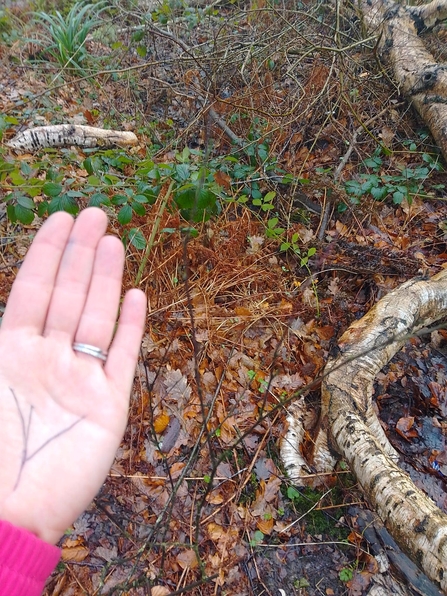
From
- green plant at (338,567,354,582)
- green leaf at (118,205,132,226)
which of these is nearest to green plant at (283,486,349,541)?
green plant at (338,567,354,582)

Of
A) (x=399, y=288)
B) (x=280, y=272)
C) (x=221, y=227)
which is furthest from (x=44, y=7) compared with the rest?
(x=399, y=288)

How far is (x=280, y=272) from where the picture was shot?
3.36 m

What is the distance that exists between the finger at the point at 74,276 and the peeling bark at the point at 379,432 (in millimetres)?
1109

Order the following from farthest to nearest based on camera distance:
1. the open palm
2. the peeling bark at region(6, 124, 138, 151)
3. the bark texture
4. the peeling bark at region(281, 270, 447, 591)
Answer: the bark texture, the peeling bark at region(6, 124, 138, 151), the peeling bark at region(281, 270, 447, 591), the open palm

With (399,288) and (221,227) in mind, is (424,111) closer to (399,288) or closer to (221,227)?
(399,288)

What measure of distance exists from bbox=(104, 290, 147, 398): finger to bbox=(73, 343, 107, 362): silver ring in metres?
0.04

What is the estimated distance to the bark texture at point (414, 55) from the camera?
4.49 meters

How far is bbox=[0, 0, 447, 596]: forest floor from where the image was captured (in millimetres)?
2150

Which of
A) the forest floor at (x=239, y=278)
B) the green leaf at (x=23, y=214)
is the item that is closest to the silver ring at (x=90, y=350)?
the forest floor at (x=239, y=278)

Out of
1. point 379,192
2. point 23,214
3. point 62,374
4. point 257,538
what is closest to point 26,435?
point 62,374

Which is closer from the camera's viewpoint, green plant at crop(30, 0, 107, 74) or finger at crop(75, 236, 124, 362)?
finger at crop(75, 236, 124, 362)

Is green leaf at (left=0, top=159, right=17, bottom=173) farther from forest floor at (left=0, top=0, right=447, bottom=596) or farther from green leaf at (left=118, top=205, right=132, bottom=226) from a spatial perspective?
green leaf at (left=118, top=205, right=132, bottom=226)

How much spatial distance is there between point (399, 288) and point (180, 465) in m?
2.11

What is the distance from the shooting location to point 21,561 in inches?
48.9
